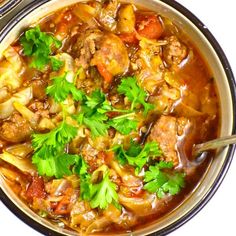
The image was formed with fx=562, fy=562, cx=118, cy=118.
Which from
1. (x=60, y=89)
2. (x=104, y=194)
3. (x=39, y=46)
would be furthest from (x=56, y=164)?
(x=39, y=46)

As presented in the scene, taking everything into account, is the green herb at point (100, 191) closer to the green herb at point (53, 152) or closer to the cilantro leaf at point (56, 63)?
the green herb at point (53, 152)

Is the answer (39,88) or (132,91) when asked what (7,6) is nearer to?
(39,88)

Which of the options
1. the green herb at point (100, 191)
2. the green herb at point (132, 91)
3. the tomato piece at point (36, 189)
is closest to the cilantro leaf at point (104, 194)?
the green herb at point (100, 191)

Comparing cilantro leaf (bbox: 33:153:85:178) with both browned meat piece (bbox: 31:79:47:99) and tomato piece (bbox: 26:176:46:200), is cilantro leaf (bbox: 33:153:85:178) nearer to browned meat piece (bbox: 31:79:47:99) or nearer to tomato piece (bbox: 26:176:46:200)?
tomato piece (bbox: 26:176:46:200)

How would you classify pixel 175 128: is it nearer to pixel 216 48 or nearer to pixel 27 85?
pixel 216 48

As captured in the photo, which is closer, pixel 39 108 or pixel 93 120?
pixel 93 120

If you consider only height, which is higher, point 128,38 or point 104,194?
point 128,38
